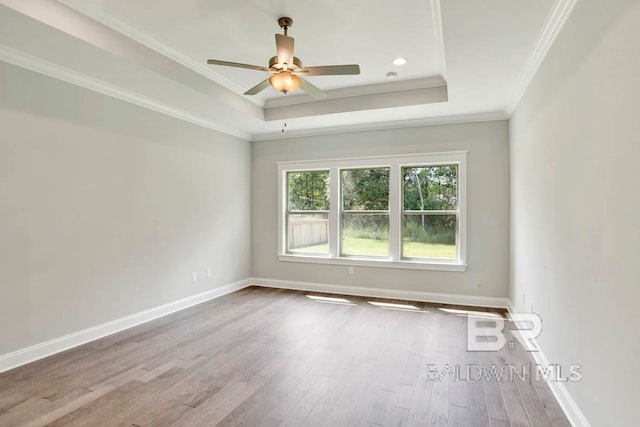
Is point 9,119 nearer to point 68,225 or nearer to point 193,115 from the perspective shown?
point 68,225

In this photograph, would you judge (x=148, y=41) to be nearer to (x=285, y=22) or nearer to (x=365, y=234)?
(x=285, y=22)

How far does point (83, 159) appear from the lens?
352 cm

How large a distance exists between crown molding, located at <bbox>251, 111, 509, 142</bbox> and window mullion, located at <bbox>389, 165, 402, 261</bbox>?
652mm

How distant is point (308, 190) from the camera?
598cm

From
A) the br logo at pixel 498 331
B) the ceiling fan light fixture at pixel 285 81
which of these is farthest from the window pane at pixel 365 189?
the ceiling fan light fixture at pixel 285 81

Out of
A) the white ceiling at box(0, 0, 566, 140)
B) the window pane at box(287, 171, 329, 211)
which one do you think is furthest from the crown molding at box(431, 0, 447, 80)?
the window pane at box(287, 171, 329, 211)

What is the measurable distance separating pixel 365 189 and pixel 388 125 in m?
1.06

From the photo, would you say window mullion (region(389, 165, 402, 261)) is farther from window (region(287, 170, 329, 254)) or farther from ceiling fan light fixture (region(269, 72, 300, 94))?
ceiling fan light fixture (region(269, 72, 300, 94))

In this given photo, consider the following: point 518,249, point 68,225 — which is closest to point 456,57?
point 518,249

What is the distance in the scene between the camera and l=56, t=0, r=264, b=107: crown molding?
2693 millimetres

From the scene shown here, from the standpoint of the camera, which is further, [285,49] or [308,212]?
[308,212]

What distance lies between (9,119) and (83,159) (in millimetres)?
676

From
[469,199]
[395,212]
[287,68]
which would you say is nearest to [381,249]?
[395,212]

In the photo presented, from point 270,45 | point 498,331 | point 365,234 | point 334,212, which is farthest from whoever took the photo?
point 334,212
